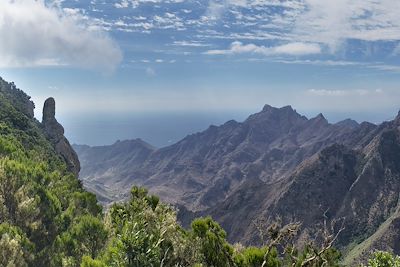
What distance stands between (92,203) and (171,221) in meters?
39.6

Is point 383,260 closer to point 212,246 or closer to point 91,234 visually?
point 212,246

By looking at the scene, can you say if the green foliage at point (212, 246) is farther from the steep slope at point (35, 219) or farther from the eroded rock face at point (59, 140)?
the eroded rock face at point (59, 140)

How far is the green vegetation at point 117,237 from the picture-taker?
93.7 feet

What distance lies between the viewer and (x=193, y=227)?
3700cm

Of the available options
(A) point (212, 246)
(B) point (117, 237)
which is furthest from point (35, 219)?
(A) point (212, 246)

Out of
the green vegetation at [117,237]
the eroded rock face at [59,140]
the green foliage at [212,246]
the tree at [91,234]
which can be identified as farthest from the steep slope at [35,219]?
the eroded rock face at [59,140]

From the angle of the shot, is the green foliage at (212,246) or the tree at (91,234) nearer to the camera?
the green foliage at (212,246)

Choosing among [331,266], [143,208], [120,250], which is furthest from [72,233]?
[331,266]

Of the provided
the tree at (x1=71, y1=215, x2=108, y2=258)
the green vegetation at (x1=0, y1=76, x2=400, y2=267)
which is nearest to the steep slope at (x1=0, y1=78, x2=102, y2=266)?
the green vegetation at (x1=0, y1=76, x2=400, y2=267)

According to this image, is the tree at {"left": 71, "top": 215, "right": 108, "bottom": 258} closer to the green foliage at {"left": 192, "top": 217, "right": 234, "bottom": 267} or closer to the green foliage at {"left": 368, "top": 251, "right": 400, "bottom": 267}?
the green foliage at {"left": 192, "top": 217, "right": 234, "bottom": 267}

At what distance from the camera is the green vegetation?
28547 millimetres

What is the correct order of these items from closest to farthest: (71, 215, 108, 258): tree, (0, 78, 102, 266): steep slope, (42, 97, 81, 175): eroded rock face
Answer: (0, 78, 102, 266): steep slope < (71, 215, 108, 258): tree < (42, 97, 81, 175): eroded rock face

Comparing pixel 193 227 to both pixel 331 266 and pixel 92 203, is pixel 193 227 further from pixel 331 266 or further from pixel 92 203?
pixel 92 203

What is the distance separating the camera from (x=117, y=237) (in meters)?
33.8
